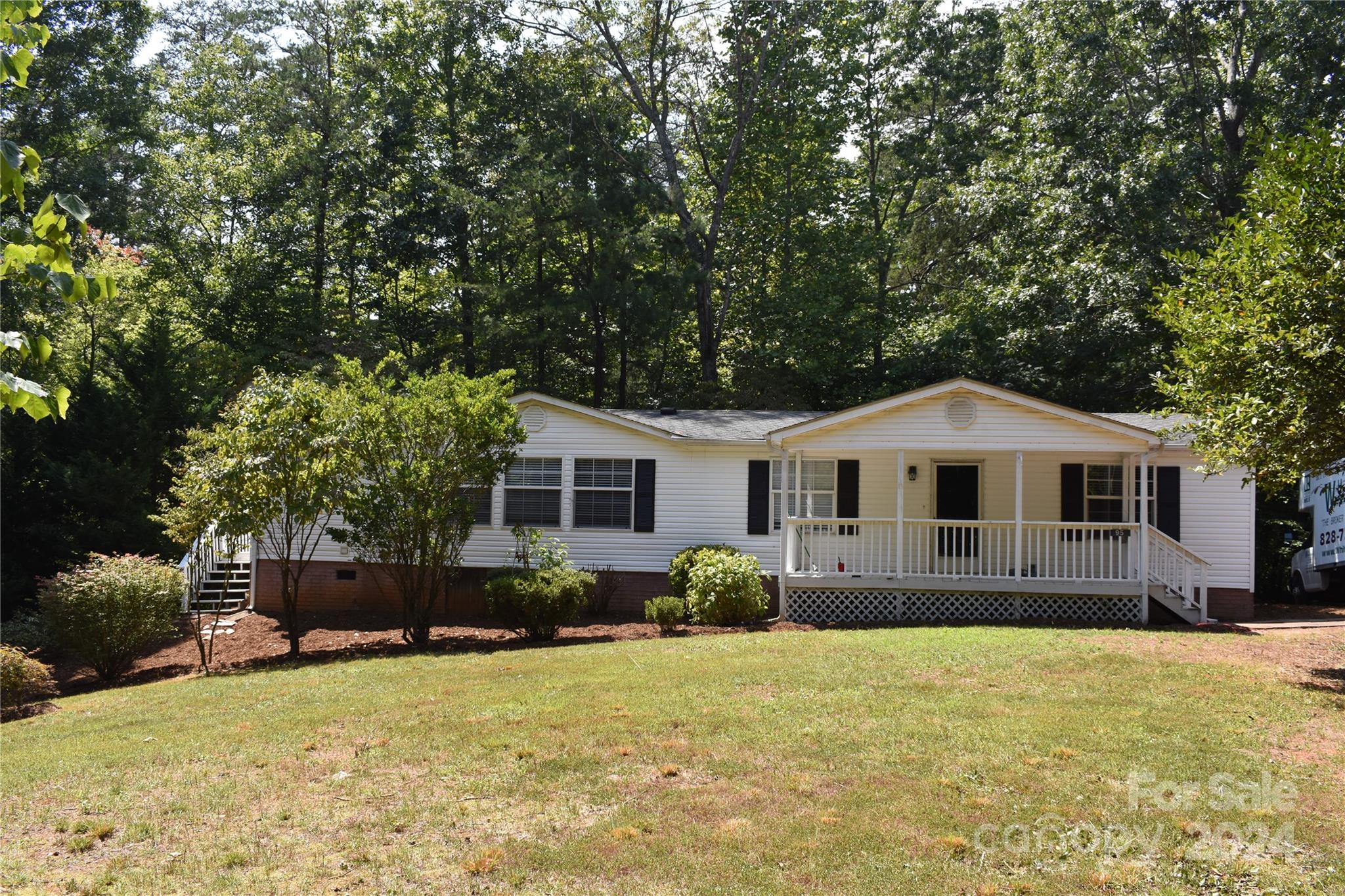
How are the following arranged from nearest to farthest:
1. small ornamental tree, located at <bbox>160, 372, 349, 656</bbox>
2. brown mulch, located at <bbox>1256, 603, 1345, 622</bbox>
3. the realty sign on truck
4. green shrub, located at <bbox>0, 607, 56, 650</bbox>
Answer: small ornamental tree, located at <bbox>160, 372, 349, 656</bbox>, green shrub, located at <bbox>0, 607, 56, 650</bbox>, brown mulch, located at <bbox>1256, 603, 1345, 622</bbox>, the realty sign on truck

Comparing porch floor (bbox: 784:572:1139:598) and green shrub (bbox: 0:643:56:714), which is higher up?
porch floor (bbox: 784:572:1139:598)

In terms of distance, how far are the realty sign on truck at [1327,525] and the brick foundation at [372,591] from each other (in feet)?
33.4

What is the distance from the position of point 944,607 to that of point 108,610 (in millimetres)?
12621

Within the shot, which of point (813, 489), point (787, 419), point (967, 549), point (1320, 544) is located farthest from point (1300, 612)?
point (787, 419)

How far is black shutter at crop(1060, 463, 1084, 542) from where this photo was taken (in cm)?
1780

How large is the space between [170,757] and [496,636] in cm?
774

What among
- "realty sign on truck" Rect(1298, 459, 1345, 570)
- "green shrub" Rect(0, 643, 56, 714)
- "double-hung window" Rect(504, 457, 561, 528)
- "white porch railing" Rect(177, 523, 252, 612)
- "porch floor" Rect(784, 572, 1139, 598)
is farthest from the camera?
"double-hung window" Rect(504, 457, 561, 528)

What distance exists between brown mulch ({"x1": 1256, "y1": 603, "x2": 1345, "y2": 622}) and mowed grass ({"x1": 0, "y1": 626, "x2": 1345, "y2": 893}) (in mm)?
7698

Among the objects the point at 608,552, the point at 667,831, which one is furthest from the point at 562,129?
the point at 667,831

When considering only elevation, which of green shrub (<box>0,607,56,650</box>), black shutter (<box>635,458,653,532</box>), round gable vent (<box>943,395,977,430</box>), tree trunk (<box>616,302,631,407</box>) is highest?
tree trunk (<box>616,302,631,407</box>)

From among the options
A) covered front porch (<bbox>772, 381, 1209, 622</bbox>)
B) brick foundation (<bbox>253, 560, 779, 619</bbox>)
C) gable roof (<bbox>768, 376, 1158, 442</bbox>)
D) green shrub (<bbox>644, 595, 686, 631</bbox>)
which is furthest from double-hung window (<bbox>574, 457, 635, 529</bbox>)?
gable roof (<bbox>768, 376, 1158, 442</bbox>)

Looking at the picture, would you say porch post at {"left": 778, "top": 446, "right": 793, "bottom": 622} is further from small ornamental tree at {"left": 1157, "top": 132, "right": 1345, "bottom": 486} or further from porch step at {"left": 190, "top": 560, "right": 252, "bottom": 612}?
porch step at {"left": 190, "top": 560, "right": 252, "bottom": 612}

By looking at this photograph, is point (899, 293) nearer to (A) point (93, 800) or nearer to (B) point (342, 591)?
(B) point (342, 591)

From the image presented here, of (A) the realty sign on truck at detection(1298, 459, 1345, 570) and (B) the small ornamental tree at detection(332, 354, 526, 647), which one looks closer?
(B) the small ornamental tree at detection(332, 354, 526, 647)
